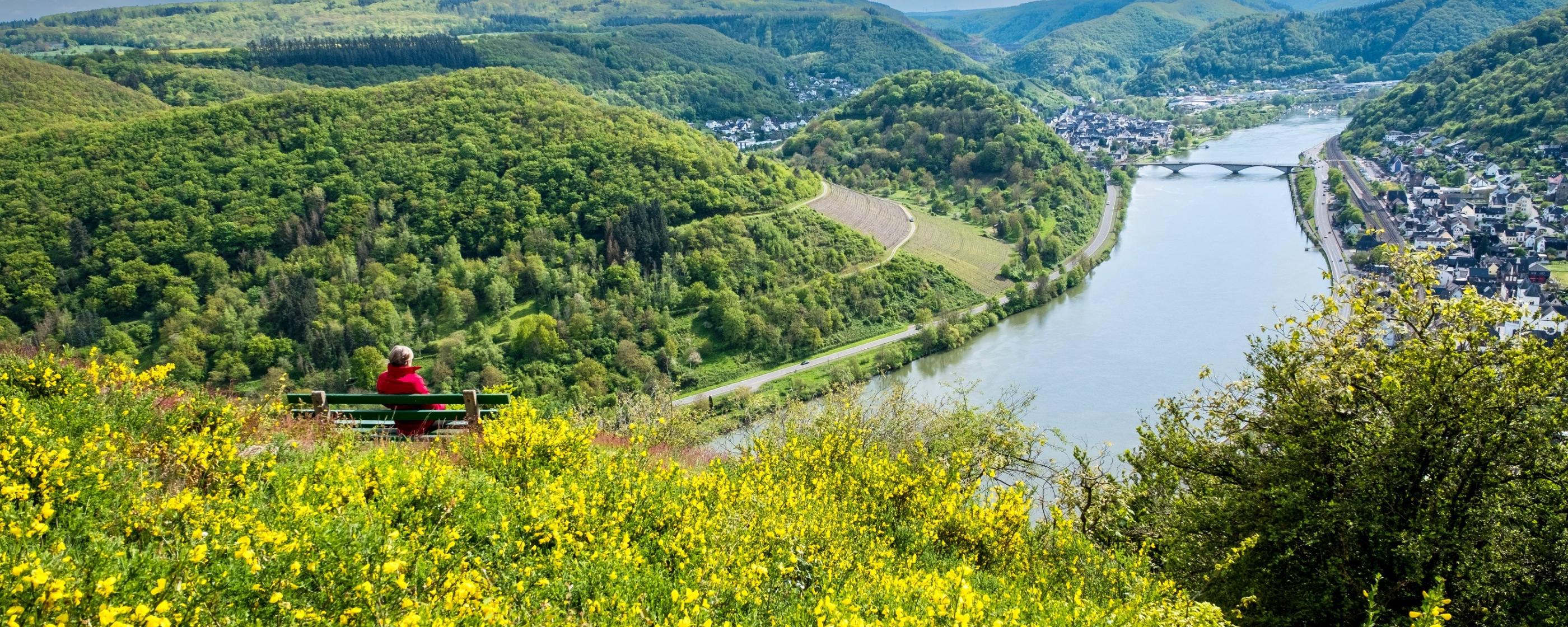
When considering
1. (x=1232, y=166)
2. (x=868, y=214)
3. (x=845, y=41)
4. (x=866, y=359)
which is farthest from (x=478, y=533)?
(x=845, y=41)

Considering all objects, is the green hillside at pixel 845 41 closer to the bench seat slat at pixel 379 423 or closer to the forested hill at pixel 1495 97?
the forested hill at pixel 1495 97

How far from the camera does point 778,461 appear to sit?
824cm

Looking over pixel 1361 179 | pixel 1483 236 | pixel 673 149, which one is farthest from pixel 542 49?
pixel 1483 236

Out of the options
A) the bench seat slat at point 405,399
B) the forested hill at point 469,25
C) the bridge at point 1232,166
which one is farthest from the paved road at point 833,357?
the forested hill at point 469,25

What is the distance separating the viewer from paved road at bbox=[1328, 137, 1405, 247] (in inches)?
1772

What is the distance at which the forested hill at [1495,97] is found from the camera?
2259 inches

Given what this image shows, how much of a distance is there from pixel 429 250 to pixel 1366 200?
55.3 meters

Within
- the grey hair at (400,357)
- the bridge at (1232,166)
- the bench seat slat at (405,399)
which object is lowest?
the bridge at (1232,166)

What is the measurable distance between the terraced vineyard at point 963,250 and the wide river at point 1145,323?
169 inches

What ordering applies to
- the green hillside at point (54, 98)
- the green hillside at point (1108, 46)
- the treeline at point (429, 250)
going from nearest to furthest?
the treeline at point (429, 250), the green hillside at point (54, 98), the green hillside at point (1108, 46)

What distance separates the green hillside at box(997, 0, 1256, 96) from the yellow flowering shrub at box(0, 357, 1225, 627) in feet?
462

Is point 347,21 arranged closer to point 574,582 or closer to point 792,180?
point 792,180

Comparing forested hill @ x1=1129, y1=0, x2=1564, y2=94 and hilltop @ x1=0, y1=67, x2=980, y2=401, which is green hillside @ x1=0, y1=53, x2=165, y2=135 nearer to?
hilltop @ x1=0, y1=67, x2=980, y2=401

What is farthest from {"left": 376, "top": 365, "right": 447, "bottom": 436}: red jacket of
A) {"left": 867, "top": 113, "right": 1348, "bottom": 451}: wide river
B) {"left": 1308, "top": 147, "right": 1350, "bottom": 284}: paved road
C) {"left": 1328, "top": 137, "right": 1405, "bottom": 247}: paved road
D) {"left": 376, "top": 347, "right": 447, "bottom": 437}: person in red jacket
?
{"left": 1328, "top": 137, "right": 1405, "bottom": 247}: paved road
